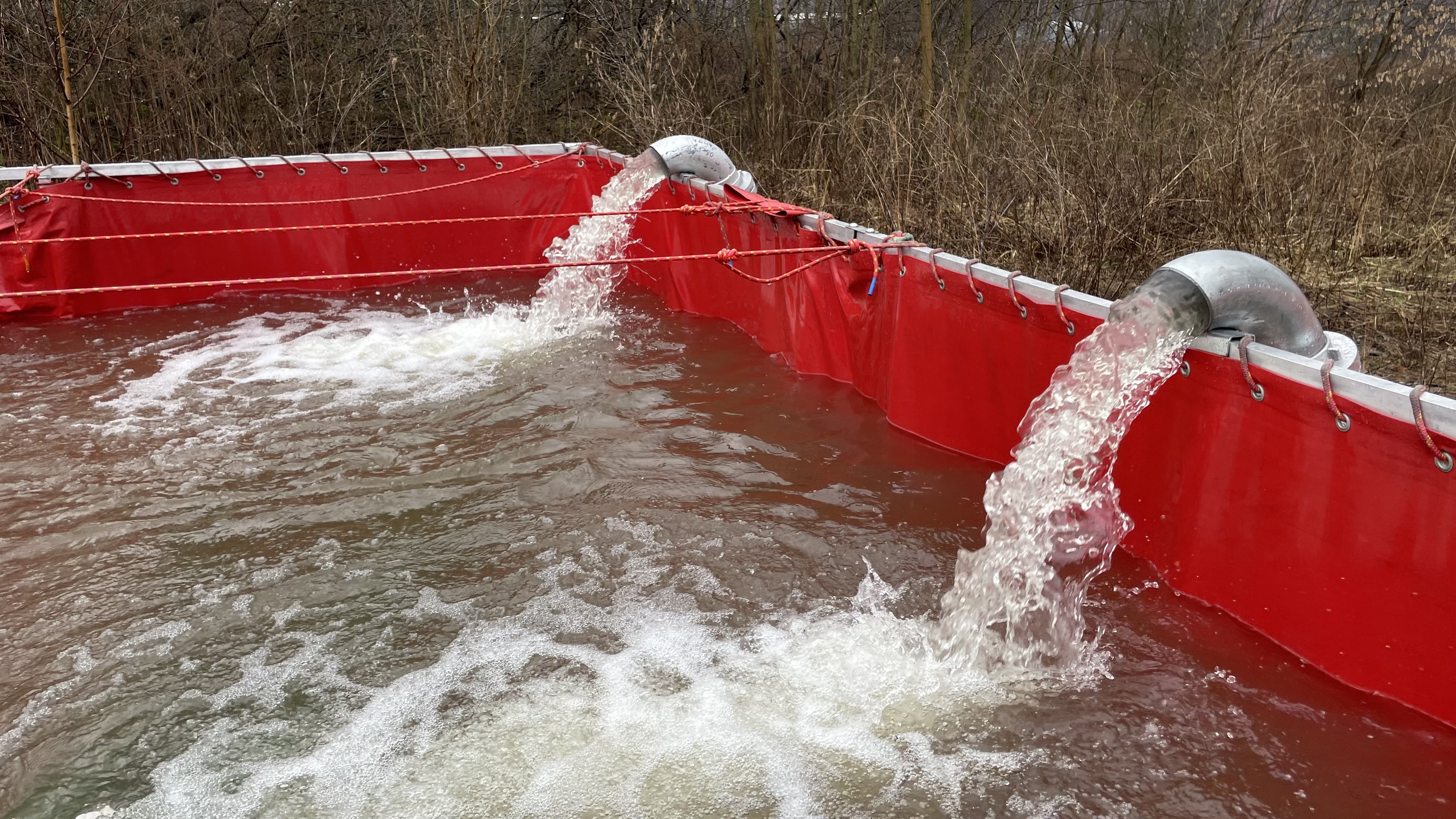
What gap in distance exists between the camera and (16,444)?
5039mm

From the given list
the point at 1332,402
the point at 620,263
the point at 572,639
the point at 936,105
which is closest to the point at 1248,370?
the point at 1332,402

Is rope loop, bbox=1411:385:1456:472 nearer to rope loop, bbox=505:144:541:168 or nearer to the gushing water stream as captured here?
the gushing water stream

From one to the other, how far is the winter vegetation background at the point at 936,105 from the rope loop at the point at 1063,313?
2.12 m

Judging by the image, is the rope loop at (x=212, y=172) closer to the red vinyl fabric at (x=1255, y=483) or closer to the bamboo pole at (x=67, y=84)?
the bamboo pole at (x=67, y=84)

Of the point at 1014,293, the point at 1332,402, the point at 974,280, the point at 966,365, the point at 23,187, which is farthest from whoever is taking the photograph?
the point at 23,187

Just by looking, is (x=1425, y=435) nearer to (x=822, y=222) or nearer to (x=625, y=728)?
(x=625, y=728)

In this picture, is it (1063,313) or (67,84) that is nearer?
(1063,313)

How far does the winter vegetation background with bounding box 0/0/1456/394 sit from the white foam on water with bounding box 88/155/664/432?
1.83 meters

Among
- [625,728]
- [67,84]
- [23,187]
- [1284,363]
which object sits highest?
[67,84]

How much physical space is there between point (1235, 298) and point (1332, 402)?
0.41 meters

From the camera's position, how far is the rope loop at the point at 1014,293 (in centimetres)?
399

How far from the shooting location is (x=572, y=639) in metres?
3.46

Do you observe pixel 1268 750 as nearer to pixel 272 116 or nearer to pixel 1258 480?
pixel 1258 480

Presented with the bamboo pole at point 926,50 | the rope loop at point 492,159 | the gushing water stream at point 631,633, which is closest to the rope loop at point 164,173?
the rope loop at point 492,159
